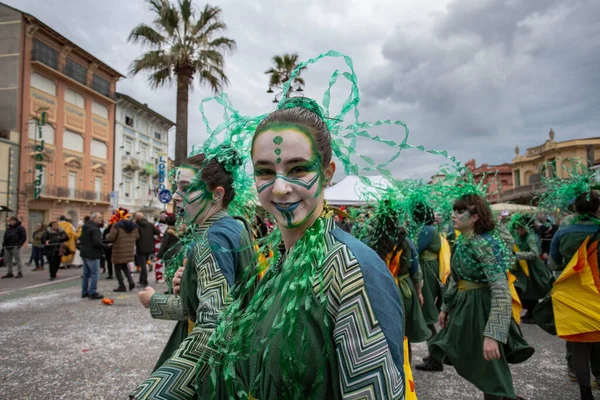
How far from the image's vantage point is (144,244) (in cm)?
970

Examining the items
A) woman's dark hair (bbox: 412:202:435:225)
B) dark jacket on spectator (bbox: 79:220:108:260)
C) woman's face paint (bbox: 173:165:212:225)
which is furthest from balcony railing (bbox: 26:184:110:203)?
woman's face paint (bbox: 173:165:212:225)

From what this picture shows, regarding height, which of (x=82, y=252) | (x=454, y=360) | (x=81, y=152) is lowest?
(x=454, y=360)

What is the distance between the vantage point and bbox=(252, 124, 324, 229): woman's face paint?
1290mm

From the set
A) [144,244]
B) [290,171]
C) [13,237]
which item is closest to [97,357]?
[290,171]

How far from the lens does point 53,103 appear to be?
2720cm

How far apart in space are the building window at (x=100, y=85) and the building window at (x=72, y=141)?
4.58 metres

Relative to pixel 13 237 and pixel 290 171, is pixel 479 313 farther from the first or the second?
pixel 13 237

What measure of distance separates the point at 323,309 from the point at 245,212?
2030 mm

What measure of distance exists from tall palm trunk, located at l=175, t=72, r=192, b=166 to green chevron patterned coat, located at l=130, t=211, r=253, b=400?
992 centimetres

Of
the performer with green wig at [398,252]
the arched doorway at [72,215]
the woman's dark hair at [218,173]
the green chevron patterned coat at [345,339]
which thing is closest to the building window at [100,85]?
the arched doorway at [72,215]

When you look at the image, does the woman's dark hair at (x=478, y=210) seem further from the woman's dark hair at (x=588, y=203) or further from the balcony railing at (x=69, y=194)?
the balcony railing at (x=69, y=194)

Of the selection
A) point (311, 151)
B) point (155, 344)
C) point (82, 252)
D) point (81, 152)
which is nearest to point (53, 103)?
point (81, 152)

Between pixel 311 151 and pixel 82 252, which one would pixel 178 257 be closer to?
pixel 311 151

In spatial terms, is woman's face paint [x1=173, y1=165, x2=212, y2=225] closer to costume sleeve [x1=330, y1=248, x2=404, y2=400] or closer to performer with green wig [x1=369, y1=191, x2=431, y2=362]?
costume sleeve [x1=330, y1=248, x2=404, y2=400]
